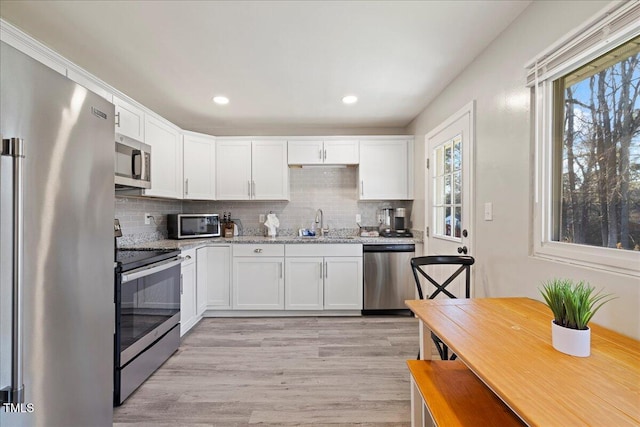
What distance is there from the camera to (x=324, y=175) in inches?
158

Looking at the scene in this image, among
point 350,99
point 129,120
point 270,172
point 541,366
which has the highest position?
point 350,99

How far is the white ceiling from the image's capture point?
66.6 inches

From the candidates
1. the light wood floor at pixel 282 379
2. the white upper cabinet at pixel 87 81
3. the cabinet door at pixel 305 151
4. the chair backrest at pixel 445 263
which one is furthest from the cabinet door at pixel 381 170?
the white upper cabinet at pixel 87 81

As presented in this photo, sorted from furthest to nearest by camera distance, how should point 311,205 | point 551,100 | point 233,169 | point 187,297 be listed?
point 311,205 → point 233,169 → point 187,297 → point 551,100

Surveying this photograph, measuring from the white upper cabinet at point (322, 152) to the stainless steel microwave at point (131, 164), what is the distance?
171 centimetres

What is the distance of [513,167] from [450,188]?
876mm

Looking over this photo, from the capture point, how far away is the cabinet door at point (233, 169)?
3697 mm

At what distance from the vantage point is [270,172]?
372cm

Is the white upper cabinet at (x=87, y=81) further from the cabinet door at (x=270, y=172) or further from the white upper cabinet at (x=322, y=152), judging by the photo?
the white upper cabinet at (x=322, y=152)

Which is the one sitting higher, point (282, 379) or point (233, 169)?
point (233, 169)

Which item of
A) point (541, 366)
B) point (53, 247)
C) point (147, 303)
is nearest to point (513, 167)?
point (541, 366)

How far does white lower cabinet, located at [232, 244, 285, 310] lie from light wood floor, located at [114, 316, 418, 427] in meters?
0.30

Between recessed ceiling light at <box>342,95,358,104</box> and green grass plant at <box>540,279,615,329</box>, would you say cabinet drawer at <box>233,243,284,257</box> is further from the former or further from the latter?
green grass plant at <box>540,279,615,329</box>

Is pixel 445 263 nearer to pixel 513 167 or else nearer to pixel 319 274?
pixel 513 167
